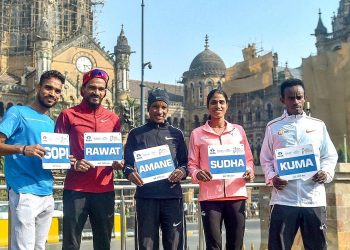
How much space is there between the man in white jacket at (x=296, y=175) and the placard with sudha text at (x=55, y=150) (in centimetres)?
194

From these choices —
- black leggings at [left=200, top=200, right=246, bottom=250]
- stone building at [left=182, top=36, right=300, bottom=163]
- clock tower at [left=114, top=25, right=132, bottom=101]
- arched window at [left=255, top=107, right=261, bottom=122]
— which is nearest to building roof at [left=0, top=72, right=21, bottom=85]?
clock tower at [left=114, top=25, right=132, bottom=101]

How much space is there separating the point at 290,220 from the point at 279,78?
55.5 meters

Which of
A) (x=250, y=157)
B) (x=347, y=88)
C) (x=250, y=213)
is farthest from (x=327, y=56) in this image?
(x=250, y=157)

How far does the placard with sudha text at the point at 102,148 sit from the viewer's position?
5.12 metres

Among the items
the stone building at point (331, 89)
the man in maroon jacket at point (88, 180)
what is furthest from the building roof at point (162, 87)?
the man in maroon jacket at point (88, 180)

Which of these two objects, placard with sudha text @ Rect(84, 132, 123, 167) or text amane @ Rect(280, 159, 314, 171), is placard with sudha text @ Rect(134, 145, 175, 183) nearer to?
placard with sudha text @ Rect(84, 132, 123, 167)

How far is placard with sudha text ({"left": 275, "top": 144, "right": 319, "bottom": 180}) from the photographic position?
16.4 feet

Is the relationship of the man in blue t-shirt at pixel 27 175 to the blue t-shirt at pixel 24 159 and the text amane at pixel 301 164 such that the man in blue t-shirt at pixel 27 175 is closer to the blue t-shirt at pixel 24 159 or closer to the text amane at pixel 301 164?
the blue t-shirt at pixel 24 159

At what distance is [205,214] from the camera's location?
5.21 meters

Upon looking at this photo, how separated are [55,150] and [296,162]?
2.26 m

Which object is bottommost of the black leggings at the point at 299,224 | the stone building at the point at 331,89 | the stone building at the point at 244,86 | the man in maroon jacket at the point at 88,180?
the black leggings at the point at 299,224

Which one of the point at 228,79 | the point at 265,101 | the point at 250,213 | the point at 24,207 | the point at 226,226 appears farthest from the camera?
the point at 265,101

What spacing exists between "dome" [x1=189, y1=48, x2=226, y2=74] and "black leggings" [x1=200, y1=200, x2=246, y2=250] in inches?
2367

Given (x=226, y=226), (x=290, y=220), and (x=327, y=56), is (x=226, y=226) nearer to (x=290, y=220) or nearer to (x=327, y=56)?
(x=290, y=220)
